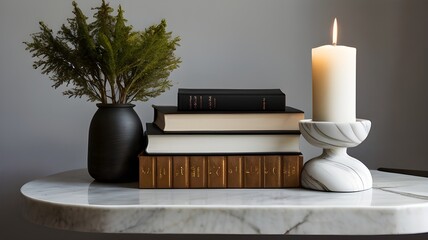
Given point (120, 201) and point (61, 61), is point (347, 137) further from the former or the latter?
point (61, 61)

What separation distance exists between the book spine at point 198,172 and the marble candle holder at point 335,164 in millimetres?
164

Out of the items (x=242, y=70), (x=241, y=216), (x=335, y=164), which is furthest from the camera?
(x=242, y=70)

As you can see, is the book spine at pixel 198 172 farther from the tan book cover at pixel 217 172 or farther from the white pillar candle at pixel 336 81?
the white pillar candle at pixel 336 81

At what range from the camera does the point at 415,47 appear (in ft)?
4.08

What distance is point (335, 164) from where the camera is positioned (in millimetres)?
854

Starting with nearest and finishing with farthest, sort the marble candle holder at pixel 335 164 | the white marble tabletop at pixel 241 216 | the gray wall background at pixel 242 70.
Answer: the white marble tabletop at pixel 241 216 → the marble candle holder at pixel 335 164 → the gray wall background at pixel 242 70

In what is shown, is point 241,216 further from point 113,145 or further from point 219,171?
point 113,145

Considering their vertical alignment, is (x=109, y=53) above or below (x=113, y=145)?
above

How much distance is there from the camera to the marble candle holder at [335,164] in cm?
84

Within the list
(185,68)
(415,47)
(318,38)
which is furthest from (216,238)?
(415,47)

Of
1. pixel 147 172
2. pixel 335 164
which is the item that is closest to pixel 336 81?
pixel 335 164

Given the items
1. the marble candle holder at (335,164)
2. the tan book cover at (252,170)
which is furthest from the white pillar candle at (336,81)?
the tan book cover at (252,170)

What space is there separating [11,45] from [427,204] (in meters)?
0.94

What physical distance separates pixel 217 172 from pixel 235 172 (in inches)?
1.2
